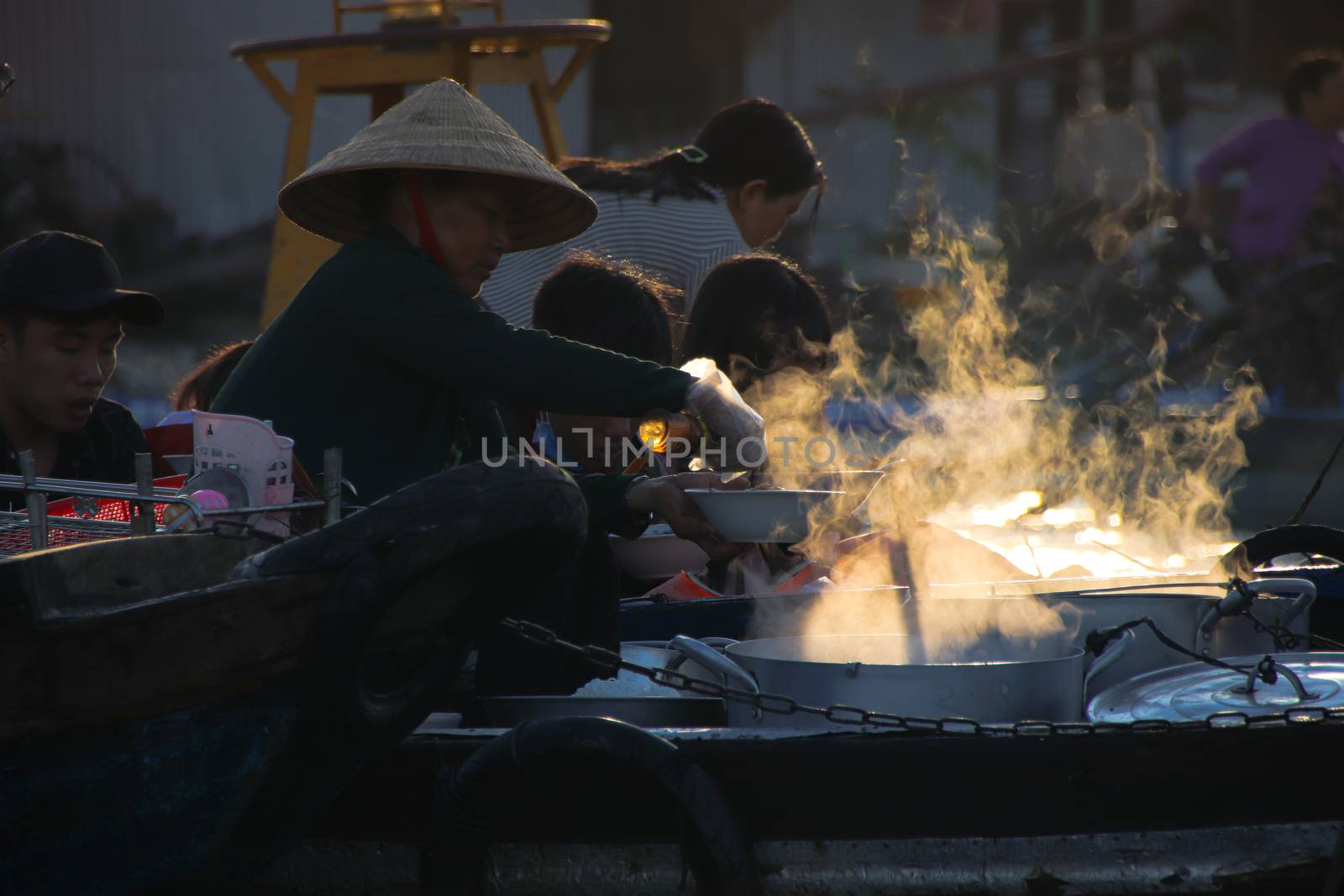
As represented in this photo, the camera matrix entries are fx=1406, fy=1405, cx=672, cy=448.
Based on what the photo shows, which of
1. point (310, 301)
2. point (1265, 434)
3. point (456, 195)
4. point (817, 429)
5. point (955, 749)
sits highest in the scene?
point (456, 195)

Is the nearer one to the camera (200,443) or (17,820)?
(17,820)

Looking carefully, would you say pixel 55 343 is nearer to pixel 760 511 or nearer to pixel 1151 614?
pixel 760 511

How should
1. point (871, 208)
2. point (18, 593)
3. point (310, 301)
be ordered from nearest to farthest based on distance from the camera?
1. point (18, 593)
2. point (310, 301)
3. point (871, 208)

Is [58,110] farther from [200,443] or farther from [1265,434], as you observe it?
[200,443]

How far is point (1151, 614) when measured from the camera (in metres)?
2.90

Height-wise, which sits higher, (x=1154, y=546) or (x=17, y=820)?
(x=17, y=820)

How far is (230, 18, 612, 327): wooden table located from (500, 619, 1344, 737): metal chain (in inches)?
213

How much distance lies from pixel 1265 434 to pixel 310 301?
7.88 m

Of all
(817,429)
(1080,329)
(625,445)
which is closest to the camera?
(625,445)

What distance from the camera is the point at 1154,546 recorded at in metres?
4.95

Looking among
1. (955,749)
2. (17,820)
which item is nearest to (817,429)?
(955,749)

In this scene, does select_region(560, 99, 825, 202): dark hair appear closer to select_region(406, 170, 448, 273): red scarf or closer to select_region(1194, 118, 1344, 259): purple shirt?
select_region(406, 170, 448, 273): red scarf

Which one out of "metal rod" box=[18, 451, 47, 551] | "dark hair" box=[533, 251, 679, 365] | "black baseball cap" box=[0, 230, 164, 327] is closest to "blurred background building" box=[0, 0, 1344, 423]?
"dark hair" box=[533, 251, 679, 365]

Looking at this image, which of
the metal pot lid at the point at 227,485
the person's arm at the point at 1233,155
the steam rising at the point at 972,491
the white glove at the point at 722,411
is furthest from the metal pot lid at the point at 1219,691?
the person's arm at the point at 1233,155
